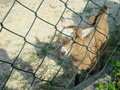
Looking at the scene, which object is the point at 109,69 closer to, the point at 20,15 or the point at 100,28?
the point at 100,28

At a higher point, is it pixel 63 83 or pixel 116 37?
pixel 116 37

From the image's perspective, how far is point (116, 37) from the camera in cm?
492

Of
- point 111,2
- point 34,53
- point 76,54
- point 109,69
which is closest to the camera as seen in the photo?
point 109,69

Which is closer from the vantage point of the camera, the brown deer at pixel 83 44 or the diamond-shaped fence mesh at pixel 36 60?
the brown deer at pixel 83 44

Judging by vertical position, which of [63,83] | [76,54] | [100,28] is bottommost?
[63,83]

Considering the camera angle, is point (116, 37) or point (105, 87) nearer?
point (105, 87)

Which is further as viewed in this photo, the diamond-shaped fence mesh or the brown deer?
the diamond-shaped fence mesh

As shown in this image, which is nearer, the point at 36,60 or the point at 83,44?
the point at 83,44

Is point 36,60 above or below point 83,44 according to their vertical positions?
below

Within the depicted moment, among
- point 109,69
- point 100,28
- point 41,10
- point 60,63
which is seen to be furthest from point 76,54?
point 41,10

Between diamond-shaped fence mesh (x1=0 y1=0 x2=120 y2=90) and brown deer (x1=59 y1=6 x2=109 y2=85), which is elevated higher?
brown deer (x1=59 y1=6 x2=109 y2=85)

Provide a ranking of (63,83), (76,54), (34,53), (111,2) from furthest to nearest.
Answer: (111,2) < (34,53) < (63,83) < (76,54)

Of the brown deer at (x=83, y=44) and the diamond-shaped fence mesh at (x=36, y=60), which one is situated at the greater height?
the brown deer at (x=83, y=44)

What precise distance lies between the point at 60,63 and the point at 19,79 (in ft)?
2.31
